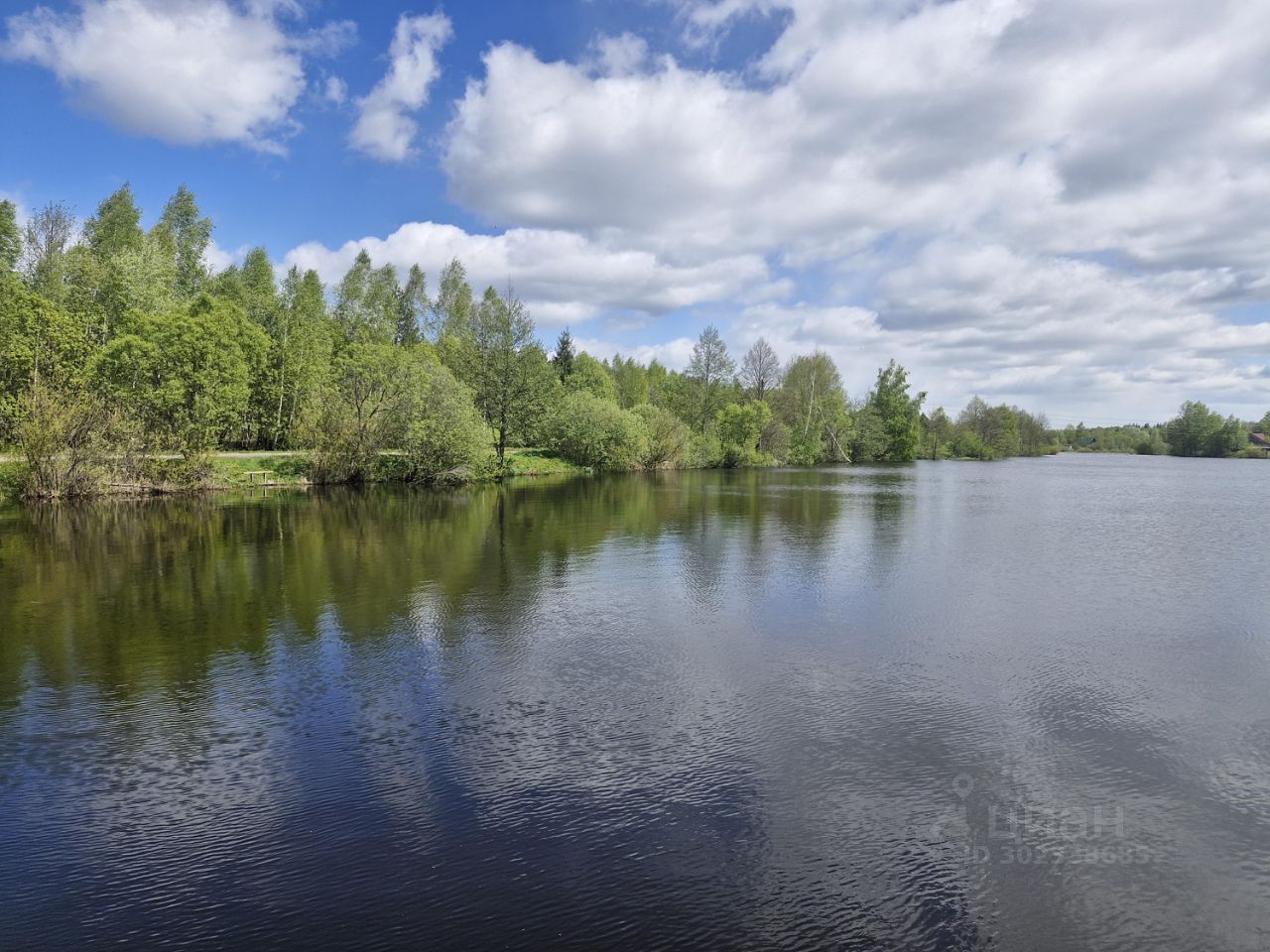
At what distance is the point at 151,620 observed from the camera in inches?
557

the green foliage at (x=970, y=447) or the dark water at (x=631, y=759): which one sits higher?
the green foliage at (x=970, y=447)

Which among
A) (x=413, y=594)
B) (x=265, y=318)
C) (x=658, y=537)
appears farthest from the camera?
(x=265, y=318)

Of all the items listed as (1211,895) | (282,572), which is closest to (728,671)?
(1211,895)

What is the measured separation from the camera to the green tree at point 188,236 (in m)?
63.7

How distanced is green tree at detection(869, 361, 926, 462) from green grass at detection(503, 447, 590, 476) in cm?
6028

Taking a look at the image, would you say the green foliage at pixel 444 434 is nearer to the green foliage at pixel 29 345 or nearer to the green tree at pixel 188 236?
the green foliage at pixel 29 345

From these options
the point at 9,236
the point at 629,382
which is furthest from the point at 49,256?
the point at 629,382

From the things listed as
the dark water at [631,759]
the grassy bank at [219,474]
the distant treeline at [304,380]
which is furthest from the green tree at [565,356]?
the dark water at [631,759]

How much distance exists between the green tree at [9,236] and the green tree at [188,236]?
393 inches

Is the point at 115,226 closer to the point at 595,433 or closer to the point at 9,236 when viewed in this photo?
the point at 9,236

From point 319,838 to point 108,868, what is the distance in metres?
1.70

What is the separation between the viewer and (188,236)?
66188 millimetres

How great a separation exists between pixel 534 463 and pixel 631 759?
5444 centimetres

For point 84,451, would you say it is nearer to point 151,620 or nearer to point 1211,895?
point 151,620
